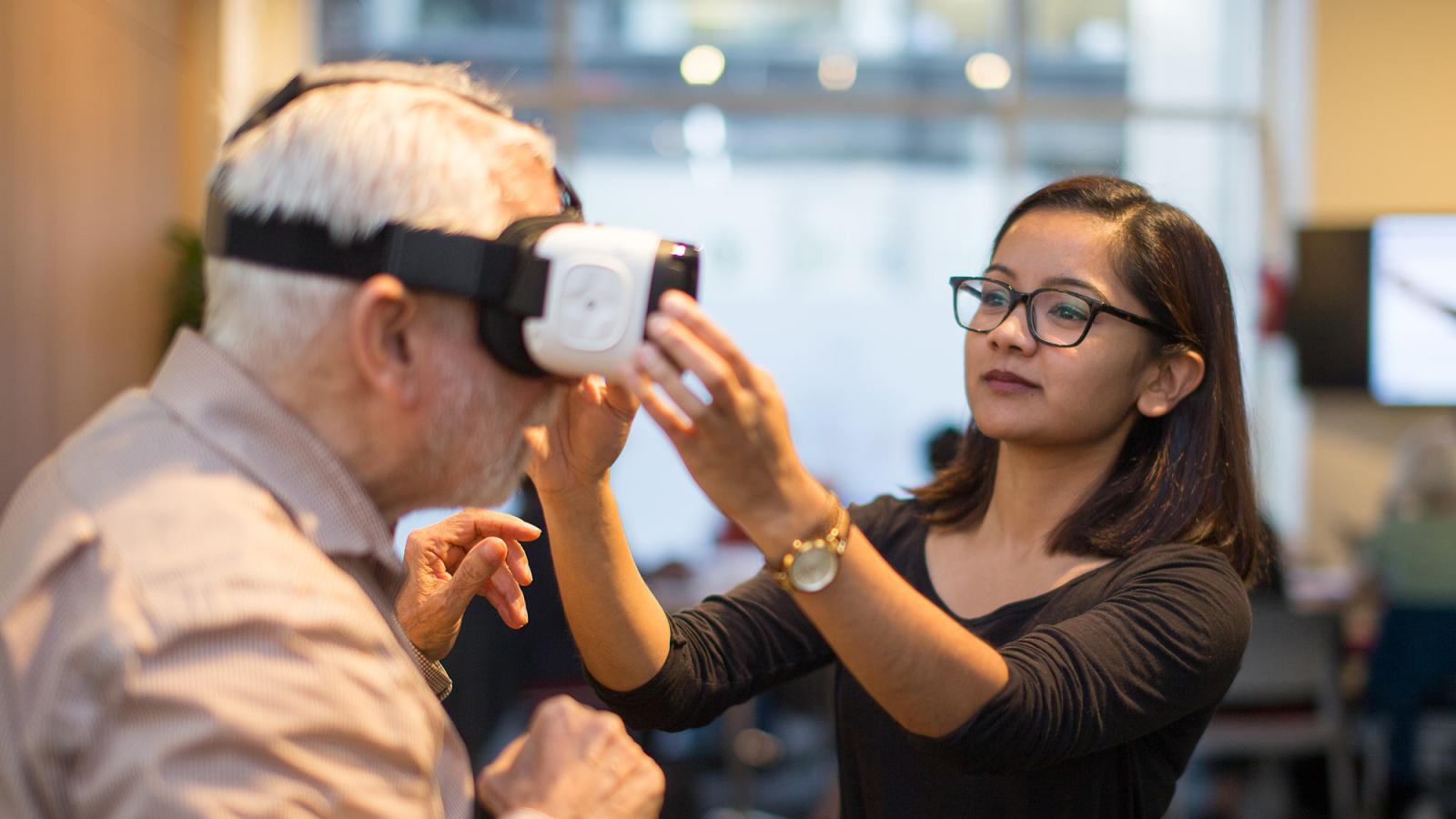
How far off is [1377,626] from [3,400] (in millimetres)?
4291

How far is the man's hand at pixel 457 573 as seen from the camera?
1.15 m

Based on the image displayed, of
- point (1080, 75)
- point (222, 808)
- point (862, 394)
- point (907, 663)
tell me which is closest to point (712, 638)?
point (907, 663)

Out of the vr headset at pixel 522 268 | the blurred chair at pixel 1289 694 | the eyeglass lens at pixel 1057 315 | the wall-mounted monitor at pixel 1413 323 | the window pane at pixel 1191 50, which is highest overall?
the window pane at pixel 1191 50

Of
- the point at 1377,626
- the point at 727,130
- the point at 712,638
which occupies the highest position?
the point at 727,130

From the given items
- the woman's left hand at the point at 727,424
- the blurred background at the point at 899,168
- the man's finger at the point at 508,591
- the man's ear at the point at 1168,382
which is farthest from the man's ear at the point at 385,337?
the blurred background at the point at 899,168

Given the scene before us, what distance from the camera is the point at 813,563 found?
89 cm

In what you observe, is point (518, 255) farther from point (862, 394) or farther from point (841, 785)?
point (862, 394)

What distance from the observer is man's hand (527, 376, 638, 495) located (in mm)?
1123

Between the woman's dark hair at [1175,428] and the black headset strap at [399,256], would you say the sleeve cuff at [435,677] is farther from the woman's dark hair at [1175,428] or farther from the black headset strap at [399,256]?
the woman's dark hair at [1175,428]

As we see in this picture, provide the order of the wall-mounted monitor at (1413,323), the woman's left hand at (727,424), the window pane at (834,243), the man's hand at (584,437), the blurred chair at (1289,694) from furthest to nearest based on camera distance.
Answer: the window pane at (834,243), the wall-mounted monitor at (1413,323), the blurred chair at (1289,694), the man's hand at (584,437), the woman's left hand at (727,424)

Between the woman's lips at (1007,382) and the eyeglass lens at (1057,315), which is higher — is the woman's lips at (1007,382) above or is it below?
below

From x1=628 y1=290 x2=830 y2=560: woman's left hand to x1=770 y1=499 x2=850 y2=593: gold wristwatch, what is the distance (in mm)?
10

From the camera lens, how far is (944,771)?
1.21 metres

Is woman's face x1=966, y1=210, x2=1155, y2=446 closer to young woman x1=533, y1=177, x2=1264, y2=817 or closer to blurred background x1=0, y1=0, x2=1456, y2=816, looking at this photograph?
young woman x1=533, y1=177, x2=1264, y2=817
